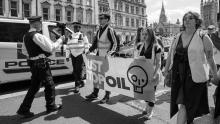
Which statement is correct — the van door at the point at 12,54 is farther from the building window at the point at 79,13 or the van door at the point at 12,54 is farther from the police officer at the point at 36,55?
the building window at the point at 79,13

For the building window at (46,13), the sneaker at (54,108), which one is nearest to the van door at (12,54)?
the sneaker at (54,108)

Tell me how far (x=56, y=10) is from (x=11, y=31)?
31.6 metres

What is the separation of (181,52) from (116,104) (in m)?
2.41

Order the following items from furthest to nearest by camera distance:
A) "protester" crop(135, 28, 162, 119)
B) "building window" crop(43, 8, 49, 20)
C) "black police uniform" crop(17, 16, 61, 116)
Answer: "building window" crop(43, 8, 49, 20) → "black police uniform" crop(17, 16, 61, 116) → "protester" crop(135, 28, 162, 119)

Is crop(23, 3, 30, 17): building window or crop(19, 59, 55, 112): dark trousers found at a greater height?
crop(23, 3, 30, 17): building window

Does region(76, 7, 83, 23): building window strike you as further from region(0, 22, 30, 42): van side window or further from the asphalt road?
the asphalt road

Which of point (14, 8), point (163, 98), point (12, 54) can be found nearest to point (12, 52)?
point (12, 54)

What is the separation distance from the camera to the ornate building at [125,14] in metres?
49.8

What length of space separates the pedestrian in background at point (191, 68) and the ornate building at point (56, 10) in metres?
28.9

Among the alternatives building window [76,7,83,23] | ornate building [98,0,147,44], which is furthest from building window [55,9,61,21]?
ornate building [98,0,147,44]

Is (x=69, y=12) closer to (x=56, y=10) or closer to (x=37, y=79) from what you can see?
(x=56, y=10)

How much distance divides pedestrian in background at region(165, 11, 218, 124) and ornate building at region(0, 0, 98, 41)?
28947 mm

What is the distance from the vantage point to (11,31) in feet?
22.5

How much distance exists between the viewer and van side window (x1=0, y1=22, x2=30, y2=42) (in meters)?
6.69
